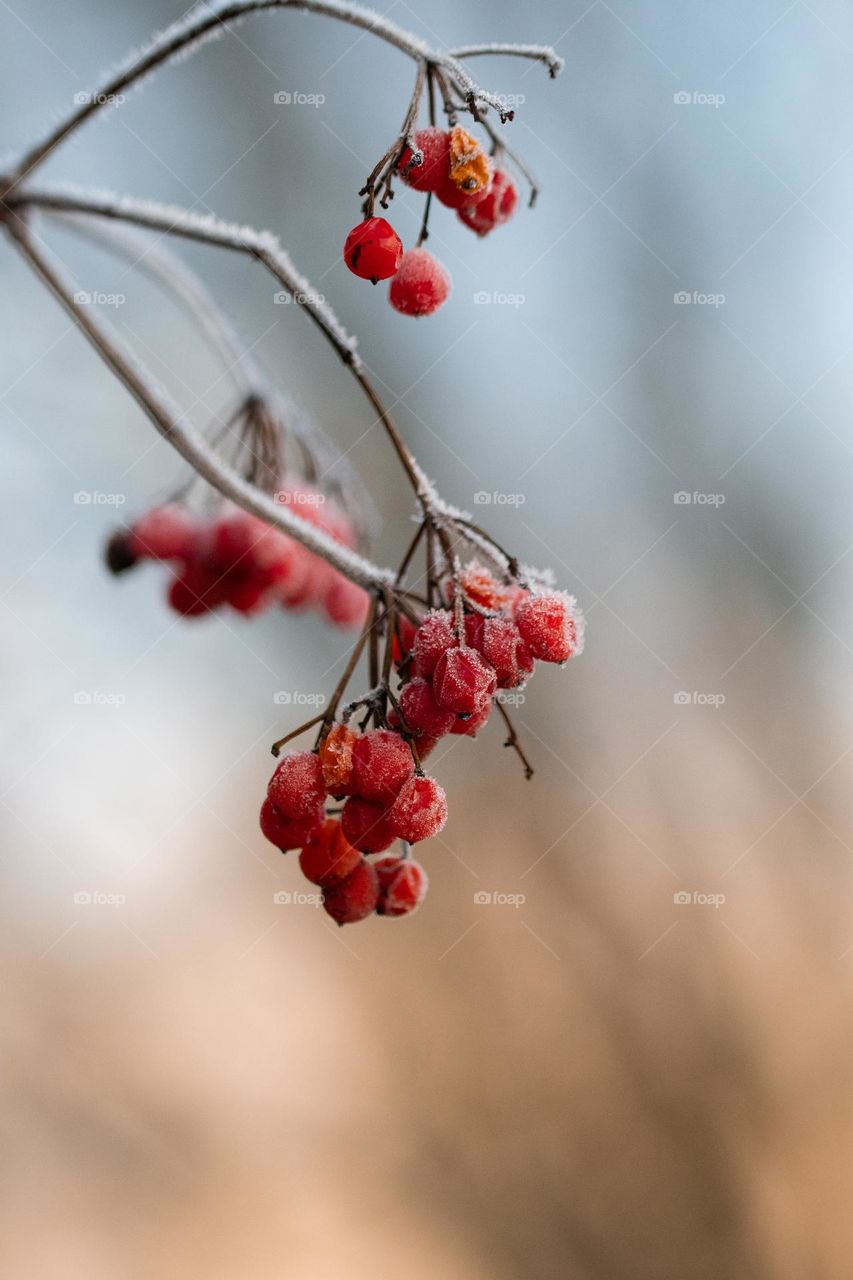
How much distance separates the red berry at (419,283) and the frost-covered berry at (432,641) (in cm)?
32

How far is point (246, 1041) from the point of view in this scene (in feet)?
17.7

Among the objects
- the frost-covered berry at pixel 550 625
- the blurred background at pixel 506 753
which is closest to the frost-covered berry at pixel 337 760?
the frost-covered berry at pixel 550 625

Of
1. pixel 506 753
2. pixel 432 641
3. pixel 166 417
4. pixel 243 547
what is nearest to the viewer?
pixel 166 417

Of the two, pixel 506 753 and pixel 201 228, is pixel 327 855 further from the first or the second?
pixel 506 753

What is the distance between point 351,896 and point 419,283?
2.25 feet

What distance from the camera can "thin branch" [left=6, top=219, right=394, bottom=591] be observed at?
842 mm

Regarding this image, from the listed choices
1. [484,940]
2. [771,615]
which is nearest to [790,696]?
[771,615]

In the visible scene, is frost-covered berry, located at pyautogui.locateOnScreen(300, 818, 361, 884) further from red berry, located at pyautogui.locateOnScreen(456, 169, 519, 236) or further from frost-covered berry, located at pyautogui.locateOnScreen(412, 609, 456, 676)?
red berry, located at pyautogui.locateOnScreen(456, 169, 519, 236)

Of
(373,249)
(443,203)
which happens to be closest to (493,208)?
(443,203)

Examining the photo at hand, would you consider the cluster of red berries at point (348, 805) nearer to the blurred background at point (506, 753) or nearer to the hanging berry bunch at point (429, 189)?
the hanging berry bunch at point (429, 189)

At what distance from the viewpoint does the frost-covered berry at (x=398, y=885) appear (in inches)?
45.6

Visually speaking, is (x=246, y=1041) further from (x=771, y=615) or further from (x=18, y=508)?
(x=771, y=615)

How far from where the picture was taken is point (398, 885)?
1.16 meters

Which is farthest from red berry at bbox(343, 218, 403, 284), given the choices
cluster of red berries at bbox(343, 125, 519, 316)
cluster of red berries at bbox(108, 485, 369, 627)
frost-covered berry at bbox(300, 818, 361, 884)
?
cluster of red berries at bbox(108, 485, 369, 627)
